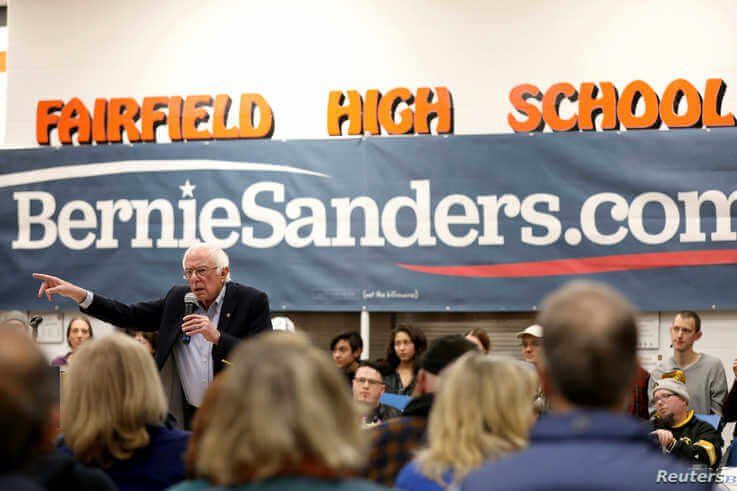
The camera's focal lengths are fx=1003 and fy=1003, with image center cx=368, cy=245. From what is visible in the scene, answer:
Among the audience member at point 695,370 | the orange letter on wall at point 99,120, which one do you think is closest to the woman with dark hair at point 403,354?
the audience member at point 695,370

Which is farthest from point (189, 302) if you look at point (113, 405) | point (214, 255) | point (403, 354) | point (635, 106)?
point (635, 106)

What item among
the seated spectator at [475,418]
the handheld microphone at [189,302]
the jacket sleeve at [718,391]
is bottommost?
A: the jacket sleeve at [718,391]

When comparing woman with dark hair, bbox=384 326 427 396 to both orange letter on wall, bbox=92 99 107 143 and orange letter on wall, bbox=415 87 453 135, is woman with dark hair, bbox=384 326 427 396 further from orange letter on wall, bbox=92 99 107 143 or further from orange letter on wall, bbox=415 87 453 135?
orange letter on wall, bbox=92 99 107 143

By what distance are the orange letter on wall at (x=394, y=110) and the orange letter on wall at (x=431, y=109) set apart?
0.21ft

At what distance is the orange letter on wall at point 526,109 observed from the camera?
7664mm

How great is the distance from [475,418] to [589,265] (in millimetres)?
5282

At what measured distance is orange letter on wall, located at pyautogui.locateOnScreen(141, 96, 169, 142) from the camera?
822 cm

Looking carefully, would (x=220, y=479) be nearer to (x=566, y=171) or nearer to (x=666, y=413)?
(x=666, y=413)

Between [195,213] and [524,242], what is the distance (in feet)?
8.51

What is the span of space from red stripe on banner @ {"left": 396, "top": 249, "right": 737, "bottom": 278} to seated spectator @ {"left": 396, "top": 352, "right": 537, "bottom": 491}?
516 cm

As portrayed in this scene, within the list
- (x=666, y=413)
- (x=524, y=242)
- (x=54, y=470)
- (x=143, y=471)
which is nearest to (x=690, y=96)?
(x=524, y=242)

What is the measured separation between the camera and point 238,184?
793 centimetres

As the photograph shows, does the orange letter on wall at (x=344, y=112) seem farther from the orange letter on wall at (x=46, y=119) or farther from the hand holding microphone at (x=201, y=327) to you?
the hand holding microphone at (x=201, y=327)

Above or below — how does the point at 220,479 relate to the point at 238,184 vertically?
below
